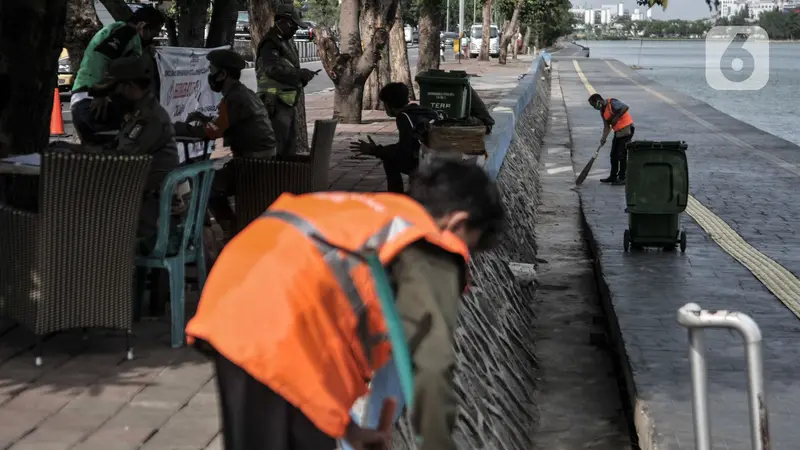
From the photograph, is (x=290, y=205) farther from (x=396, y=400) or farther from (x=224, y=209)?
(x=224, y=209)

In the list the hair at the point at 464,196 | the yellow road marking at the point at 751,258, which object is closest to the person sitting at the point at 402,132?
the yellow road marking at the point at 751,258

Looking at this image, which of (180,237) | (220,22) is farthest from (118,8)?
(180,237)

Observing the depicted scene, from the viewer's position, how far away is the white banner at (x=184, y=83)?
10664 mm

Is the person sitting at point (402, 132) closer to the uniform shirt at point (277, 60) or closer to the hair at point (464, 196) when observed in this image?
the uniform shirt at point (277, 60)

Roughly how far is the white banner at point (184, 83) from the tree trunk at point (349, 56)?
19.0 feet

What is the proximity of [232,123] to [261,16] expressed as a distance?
5921mm

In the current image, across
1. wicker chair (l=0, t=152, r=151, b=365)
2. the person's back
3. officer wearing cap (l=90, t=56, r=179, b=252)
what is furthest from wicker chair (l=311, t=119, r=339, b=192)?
wicker chair (l=0, t=152, r=151, b=365)

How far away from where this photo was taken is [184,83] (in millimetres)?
11211

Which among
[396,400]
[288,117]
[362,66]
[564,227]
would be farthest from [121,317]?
[362,66]

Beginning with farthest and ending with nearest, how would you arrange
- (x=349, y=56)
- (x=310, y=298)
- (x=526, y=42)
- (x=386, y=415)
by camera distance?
1. (x=526, y=42)
2. (x=349, y=56)
3. (x=386, y=415)
4. (x=310, y=298)

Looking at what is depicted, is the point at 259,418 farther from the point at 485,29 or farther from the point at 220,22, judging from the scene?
the point at 485,29

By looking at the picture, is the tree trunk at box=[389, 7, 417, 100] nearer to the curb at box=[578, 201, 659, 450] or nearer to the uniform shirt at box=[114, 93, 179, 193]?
the curb at box=[578, 201, 659, 450]

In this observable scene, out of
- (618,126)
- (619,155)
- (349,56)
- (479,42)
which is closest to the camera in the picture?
(618,126)

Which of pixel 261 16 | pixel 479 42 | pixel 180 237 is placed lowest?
pixel 180 237
